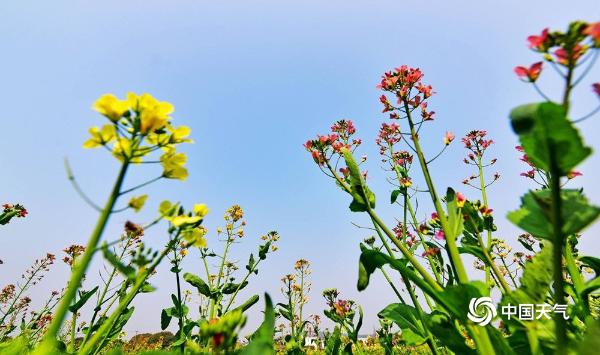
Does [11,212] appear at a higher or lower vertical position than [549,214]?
higher

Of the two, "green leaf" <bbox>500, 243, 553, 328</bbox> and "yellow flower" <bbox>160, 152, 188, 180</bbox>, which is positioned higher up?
"yellow flower" <bbox>160, 152, 188, 180</bbox>

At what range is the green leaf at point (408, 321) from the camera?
2184mm

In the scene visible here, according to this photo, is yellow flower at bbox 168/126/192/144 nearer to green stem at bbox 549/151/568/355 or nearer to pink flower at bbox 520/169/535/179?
green stem at bbox 549/151/568/355

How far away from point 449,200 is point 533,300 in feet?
3.02

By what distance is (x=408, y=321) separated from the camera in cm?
226

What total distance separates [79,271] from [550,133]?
4.43 ft

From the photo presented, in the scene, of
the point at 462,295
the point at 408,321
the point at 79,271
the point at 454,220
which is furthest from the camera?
the point at 408,321

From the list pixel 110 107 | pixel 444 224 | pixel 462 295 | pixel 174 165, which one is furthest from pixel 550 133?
pixel 110 107

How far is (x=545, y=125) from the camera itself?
983mm

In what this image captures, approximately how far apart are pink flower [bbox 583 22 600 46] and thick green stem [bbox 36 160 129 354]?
4.64 ft

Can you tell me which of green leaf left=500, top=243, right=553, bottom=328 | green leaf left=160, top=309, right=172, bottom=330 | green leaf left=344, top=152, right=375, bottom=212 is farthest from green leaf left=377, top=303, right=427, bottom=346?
green leaf left=160, top=309, right=172, bottom=330

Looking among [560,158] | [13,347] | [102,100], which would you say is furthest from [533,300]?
[13,347]

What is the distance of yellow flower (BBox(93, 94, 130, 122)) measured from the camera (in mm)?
1108

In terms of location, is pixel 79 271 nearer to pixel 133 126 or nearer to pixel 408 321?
pixel 133 126
